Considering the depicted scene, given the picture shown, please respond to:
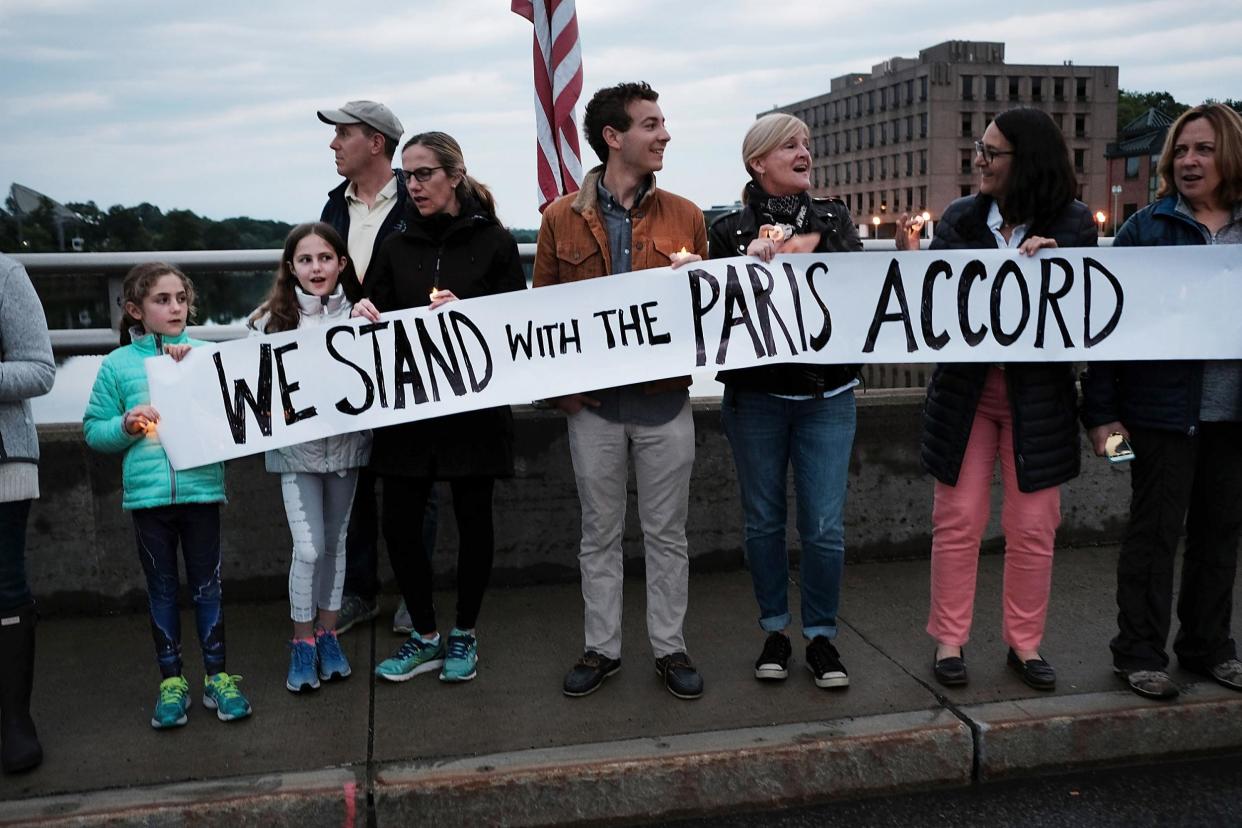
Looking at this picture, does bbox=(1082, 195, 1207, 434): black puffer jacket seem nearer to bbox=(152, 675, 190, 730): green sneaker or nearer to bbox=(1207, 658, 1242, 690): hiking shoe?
bbox=(1207, 658, 1242, 690): hiking shoe

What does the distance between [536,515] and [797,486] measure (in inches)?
65.0

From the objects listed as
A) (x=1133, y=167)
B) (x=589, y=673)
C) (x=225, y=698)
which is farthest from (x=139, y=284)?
(x=1133, y=167)

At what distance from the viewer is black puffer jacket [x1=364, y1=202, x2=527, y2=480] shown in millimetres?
4195

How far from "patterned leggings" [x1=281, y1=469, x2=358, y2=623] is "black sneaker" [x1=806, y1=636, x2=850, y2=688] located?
1.79m

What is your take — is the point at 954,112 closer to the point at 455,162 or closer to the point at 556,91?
the point at 556,91

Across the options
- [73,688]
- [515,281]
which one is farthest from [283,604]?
[515,281]

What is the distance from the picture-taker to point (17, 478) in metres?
3.60

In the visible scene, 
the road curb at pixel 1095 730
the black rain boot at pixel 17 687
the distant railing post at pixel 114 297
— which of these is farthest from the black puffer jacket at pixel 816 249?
the distant railing post at pixel 114 297

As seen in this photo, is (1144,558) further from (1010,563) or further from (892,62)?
(892,62)

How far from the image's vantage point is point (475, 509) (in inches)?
168

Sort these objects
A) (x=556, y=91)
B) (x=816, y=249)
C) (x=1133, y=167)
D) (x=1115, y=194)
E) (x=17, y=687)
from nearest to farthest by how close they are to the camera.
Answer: (x=17, y=687) → (x=816, y=249) → (x=556, y=91) → (x=1133, y=167) → (x=1115, y=194)

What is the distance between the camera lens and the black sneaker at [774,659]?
420cm

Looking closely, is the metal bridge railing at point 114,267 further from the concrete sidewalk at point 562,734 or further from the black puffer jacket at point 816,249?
the concrete sidewalk at point 562,734

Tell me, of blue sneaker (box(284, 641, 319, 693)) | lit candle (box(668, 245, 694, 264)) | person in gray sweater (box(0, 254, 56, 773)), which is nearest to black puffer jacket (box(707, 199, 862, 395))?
lit candle (box(668, 245, 694, 264))
